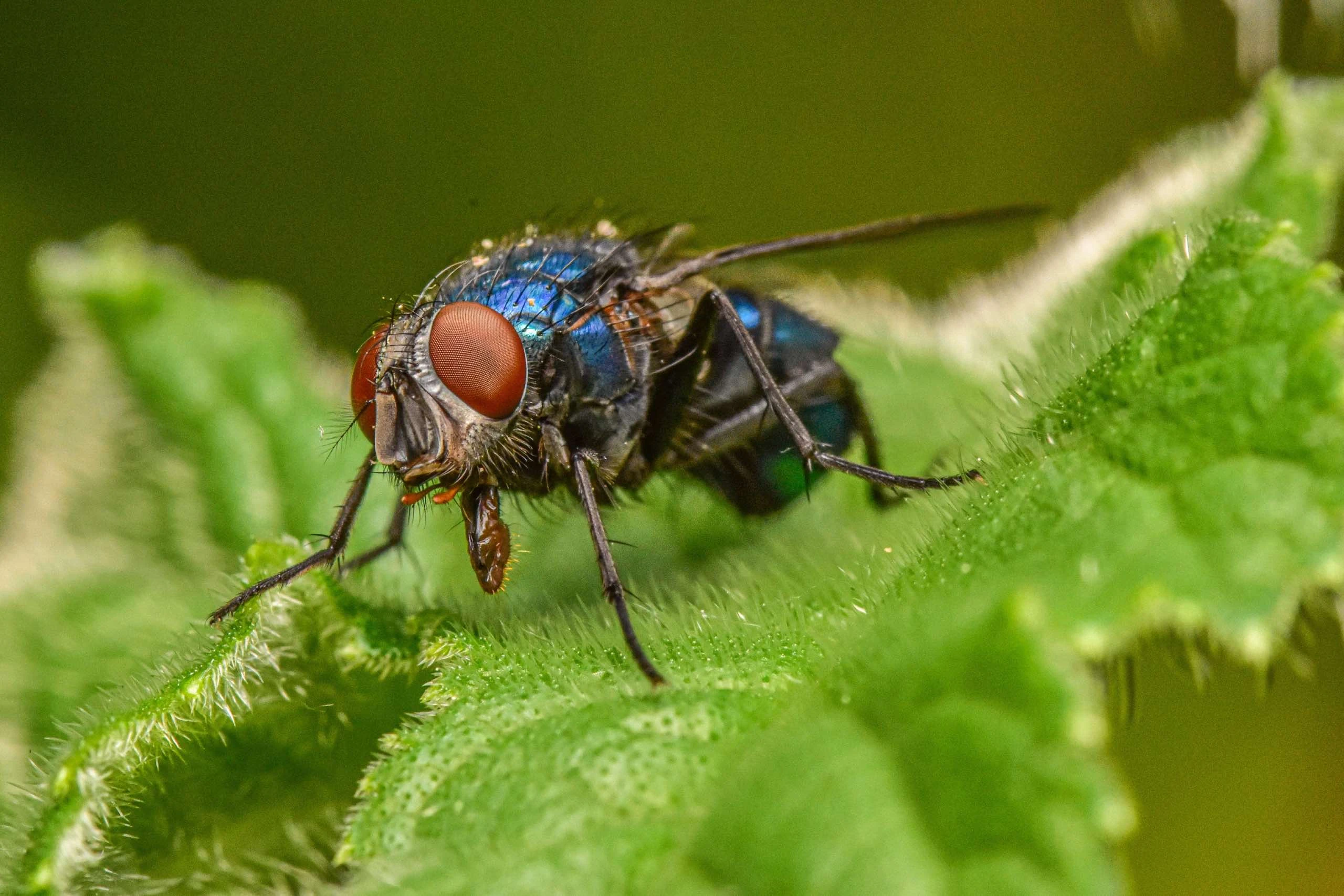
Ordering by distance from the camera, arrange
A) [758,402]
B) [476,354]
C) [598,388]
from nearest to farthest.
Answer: [476,354]
[598,388]
[758,402]

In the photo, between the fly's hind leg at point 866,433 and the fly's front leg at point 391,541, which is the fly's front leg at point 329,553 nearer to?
the fly's front leg at point 391,541

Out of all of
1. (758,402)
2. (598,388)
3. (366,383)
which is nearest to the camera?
(366,383)

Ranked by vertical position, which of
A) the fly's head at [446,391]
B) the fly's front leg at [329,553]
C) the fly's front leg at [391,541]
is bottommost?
A: the fly's front leg at [391,541]

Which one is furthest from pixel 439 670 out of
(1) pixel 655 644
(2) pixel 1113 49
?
(2) pixel 1113 49

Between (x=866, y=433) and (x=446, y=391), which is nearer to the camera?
(x=446, y=391)

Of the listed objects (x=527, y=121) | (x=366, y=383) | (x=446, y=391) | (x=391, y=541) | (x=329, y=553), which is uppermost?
(x=527, y=121)

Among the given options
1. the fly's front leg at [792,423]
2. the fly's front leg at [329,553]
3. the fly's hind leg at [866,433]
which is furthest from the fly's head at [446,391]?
the fly's hind leg at [866,433]

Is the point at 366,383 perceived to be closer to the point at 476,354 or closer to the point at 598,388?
the point at 476,354

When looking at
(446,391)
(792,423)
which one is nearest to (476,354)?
(446,391)
